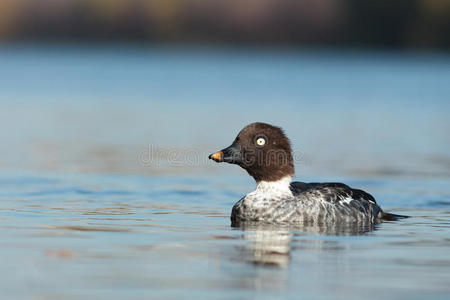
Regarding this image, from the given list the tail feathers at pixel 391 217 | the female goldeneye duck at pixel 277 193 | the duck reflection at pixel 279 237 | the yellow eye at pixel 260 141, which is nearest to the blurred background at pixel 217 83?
the tail feathers at pixel 391 217

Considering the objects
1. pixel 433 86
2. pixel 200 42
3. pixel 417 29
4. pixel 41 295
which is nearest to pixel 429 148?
pixel 41 295

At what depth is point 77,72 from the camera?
52469 millimetres

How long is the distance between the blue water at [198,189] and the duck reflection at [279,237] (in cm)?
Answer: 2

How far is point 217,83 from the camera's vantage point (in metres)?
45.8

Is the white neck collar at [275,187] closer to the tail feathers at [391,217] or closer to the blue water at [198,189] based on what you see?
the blue water at [198,189]

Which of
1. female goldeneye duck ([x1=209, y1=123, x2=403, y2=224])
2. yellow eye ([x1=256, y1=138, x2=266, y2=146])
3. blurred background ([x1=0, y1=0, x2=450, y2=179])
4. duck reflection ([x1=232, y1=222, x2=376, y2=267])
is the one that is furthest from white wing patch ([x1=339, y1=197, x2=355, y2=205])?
blurred background ([x1=0, y1=0, x2=450, y2=179])

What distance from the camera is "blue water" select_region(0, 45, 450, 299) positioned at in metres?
8.80

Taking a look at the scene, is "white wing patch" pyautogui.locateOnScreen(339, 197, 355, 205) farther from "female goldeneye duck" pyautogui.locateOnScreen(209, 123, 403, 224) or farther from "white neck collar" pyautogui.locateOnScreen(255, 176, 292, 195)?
"white neck collar" pyautogui.locateOnScreen(255, 176, 292, 195)

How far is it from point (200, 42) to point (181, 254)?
73933mm

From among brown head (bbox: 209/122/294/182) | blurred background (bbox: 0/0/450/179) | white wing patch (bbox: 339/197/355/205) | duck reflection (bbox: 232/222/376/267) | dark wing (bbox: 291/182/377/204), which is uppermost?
blurred background (bbox: 0/0/450/179)

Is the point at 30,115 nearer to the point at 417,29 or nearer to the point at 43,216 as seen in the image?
the point at 43,216

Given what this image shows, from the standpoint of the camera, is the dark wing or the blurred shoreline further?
the blurred shoreline

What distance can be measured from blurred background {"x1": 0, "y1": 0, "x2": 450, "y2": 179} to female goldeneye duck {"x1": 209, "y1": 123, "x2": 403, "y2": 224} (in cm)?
496

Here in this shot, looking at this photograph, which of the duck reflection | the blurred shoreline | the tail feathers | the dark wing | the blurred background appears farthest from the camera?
the blurred shoreline
